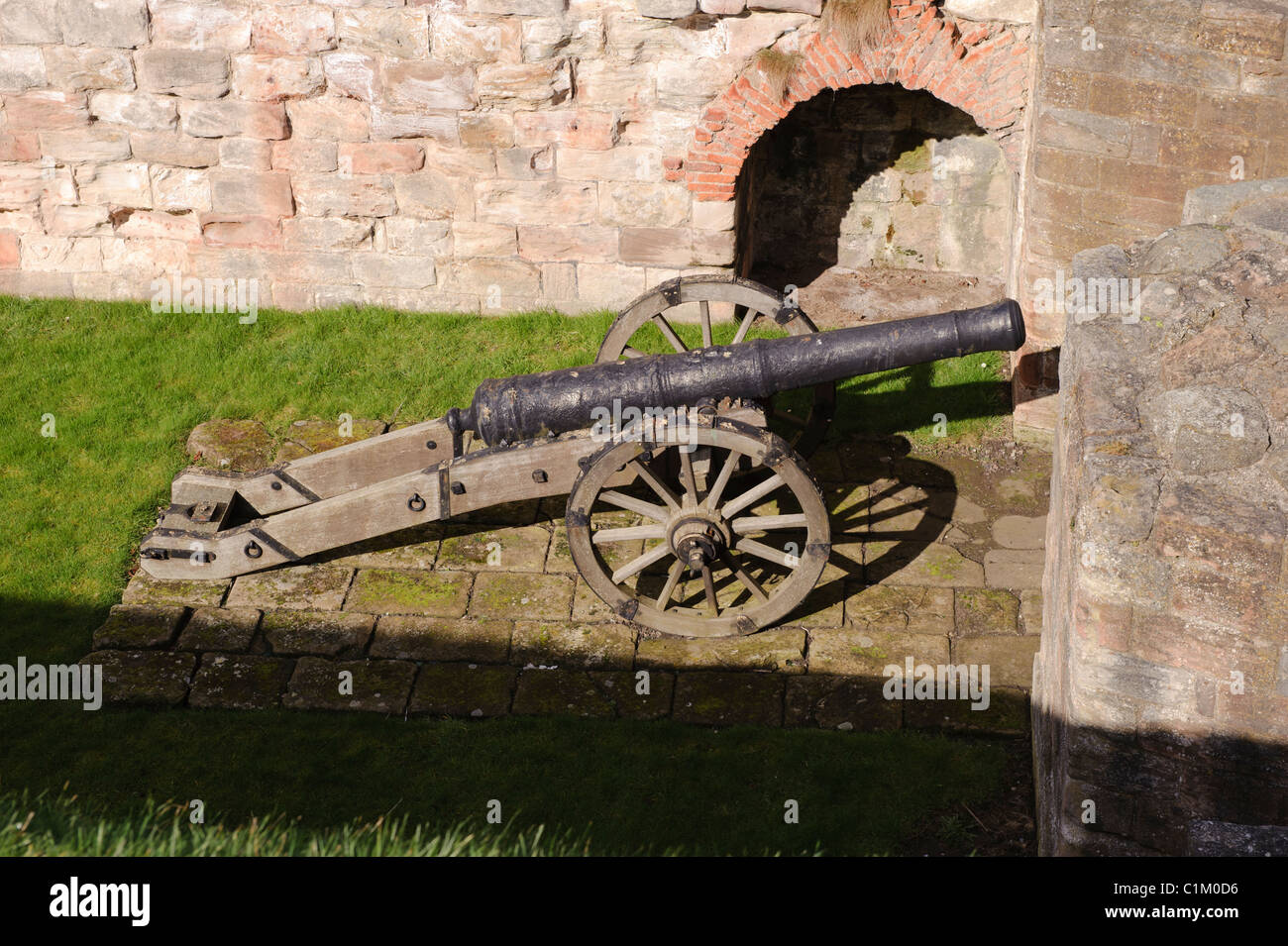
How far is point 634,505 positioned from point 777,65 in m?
3.32

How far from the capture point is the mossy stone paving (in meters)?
5.79

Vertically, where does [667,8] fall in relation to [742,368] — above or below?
above

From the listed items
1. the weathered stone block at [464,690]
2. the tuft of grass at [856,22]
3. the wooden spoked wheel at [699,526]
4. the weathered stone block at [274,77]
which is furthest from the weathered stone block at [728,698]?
the weathered stone block at [274,77]

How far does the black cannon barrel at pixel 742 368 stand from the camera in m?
5.80

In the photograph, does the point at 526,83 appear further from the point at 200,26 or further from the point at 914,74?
the point at 914,74

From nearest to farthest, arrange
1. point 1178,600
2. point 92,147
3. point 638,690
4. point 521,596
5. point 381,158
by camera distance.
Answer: point 1178,600 → point 638,690 → point 521,596 → point 381,158 → point 92,147

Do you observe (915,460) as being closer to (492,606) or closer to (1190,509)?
(492,606)

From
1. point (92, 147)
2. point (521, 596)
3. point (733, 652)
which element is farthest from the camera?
point (92, 147)

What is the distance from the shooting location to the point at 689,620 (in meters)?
6.03

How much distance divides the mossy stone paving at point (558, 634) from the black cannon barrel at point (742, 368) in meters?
1.02

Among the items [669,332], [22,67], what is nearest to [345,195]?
[22,67]

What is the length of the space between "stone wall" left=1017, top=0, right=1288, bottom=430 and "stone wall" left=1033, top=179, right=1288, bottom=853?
2458mm

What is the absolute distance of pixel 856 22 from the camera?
7.59 meters

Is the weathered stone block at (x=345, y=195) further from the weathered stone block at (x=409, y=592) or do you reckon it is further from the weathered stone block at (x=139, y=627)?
the weathered stone block at (x=139, y=627)
